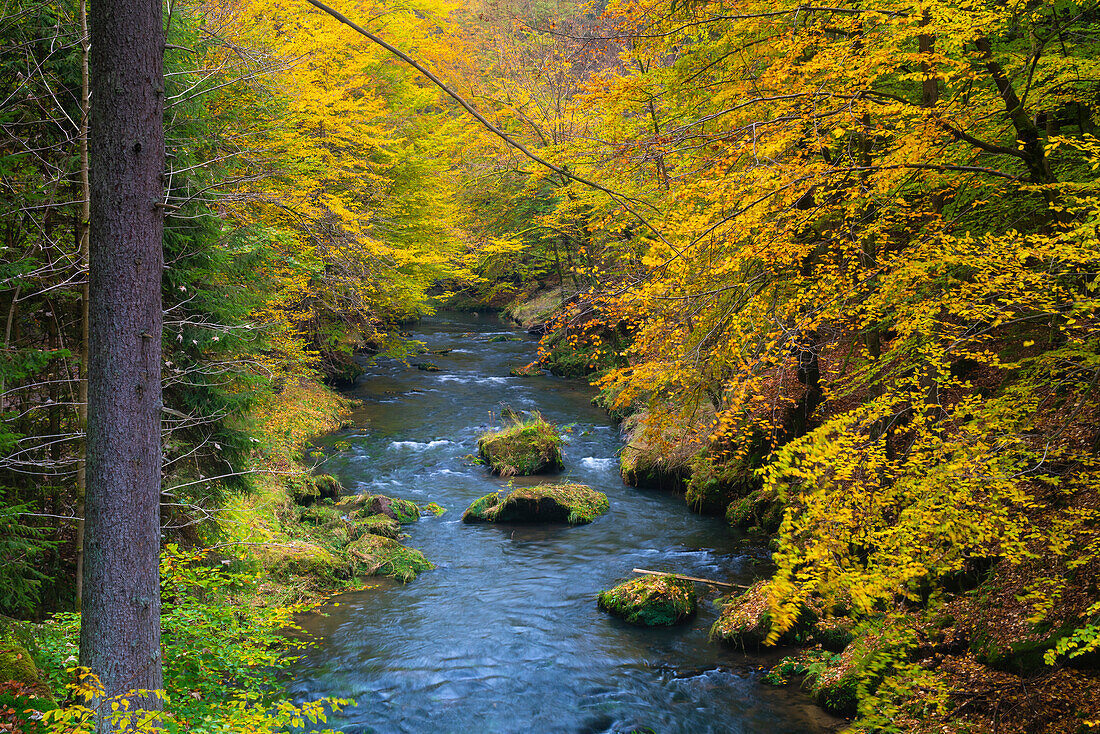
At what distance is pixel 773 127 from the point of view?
612 cm

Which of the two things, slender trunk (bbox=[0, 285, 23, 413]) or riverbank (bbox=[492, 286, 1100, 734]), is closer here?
riverbank (bbox=[492, 286, 1100, 734])

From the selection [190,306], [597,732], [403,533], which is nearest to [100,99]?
[190,306]

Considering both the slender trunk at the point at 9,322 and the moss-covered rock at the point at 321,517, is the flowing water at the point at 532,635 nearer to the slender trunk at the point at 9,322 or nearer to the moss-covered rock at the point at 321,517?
the moss-covered rock at the point at 321,517

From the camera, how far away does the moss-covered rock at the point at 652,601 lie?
7930 mm

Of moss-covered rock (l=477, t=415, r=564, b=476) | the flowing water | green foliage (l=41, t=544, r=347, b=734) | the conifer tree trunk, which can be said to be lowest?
the flowing water

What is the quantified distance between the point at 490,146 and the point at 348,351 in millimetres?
7618

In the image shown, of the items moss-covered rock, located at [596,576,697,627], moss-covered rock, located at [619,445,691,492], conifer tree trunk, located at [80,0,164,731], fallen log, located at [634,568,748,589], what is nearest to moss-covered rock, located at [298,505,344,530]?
moss-covered rock, located at [596,576,697,627]

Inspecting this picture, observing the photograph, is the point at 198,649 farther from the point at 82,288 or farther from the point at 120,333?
the point at 82,288

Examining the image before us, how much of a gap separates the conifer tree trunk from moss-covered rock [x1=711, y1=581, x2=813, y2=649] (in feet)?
19.2

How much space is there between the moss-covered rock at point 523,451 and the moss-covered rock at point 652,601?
537cm

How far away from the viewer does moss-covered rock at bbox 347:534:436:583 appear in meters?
9.32

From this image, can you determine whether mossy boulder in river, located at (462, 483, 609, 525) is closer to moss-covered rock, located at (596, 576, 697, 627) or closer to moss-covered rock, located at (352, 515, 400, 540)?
moss-covered rock, located at (352, 515, 400, 540)

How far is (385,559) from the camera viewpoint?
376 inches

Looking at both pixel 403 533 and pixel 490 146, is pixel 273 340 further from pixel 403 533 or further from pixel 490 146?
pixel 490 146
